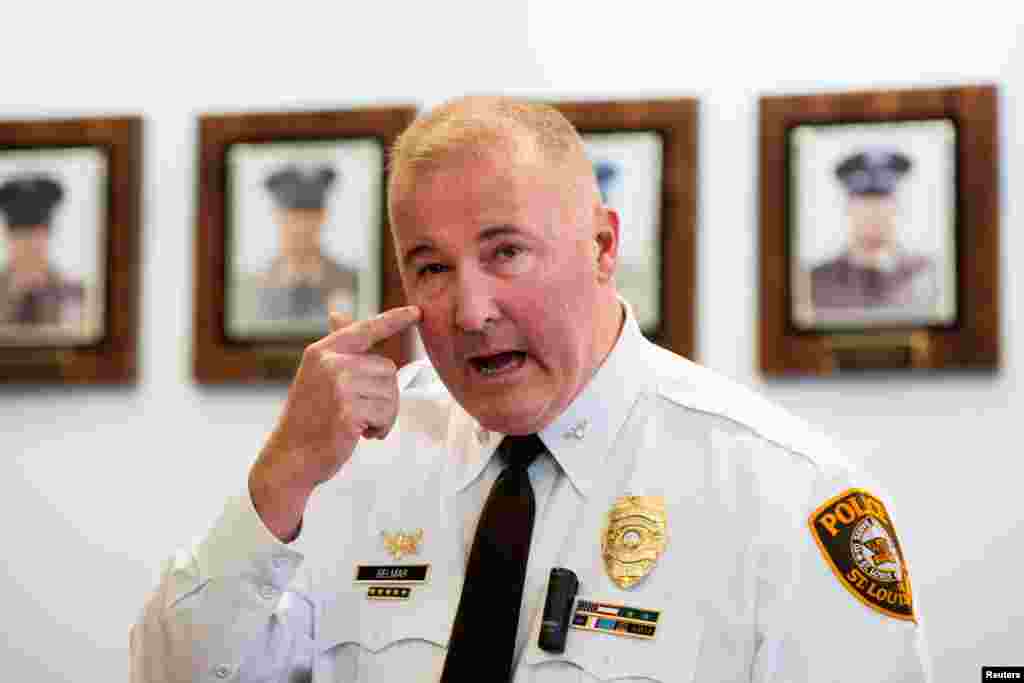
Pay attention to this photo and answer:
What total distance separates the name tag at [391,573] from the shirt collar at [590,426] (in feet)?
0.46

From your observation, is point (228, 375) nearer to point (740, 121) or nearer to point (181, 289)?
point (181, 289)

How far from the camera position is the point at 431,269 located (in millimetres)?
1937

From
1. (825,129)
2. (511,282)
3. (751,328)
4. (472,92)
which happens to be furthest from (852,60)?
(511,282)

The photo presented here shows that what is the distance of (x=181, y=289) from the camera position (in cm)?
326

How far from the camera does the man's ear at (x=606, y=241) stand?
202cm

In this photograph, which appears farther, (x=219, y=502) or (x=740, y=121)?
(x=219, y=502)

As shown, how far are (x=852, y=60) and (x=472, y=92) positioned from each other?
0.85m

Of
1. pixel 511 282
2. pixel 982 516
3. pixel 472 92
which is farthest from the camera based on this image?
pixel 472 92

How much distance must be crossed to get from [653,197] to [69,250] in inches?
55.6

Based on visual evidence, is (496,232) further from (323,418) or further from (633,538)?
(633,538)

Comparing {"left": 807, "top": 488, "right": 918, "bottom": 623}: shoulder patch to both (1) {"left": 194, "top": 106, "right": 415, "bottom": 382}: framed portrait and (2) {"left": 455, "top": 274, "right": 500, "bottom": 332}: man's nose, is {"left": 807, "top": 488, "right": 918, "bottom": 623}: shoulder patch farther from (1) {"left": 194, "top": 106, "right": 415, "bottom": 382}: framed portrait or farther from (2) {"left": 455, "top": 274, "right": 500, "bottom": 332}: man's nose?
(1) {"left": 194, "top": 106, "right": 415, "bottom": 382}: framed portrait

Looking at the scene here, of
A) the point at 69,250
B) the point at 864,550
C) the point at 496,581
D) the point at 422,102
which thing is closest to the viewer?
the point at 864,550

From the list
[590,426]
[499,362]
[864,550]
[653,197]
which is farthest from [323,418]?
[653,197]

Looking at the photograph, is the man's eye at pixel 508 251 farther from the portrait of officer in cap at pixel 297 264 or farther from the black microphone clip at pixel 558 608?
the portrait of officer in cap at pixel 297 264
